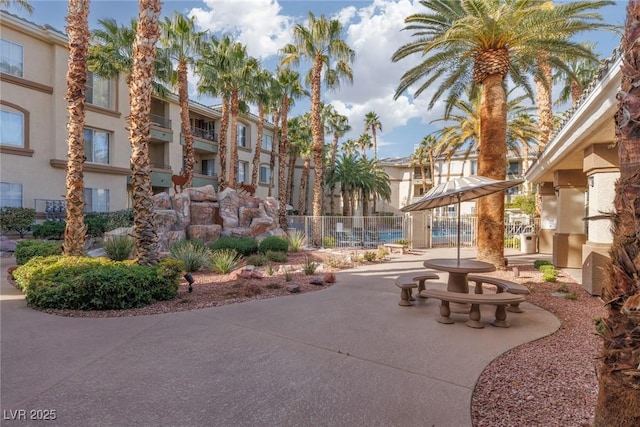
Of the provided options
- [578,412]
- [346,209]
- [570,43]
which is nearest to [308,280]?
[578,412]

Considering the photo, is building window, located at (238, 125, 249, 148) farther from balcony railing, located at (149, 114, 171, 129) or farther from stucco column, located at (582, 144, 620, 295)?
stucco column, located at (582, 144, 620, 295)

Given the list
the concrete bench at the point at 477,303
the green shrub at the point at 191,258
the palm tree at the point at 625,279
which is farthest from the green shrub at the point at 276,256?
the palm tree at the point at 625,279

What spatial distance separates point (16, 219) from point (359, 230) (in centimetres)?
1748

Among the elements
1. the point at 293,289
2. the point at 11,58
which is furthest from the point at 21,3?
the point at 293,289

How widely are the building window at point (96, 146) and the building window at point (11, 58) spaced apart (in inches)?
168

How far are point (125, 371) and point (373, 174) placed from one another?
38074 mm

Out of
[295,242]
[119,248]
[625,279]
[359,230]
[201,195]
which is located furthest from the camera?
[359,230]

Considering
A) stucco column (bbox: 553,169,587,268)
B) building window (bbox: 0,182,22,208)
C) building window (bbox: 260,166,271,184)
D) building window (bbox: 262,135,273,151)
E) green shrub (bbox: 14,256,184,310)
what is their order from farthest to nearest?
building window (bbox: 262,135,273,151)
building window (bbox: 260,166,271,184)
building window (bbox: 0,182,22,208)
stucco column (bbox: 553,169,587,268)
green shrub (bbox: 14,256,184,310)

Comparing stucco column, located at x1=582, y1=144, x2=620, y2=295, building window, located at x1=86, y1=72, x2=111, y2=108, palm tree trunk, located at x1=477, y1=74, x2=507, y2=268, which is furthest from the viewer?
building window, located at x1=86, y1=72, x2=111, y2=108

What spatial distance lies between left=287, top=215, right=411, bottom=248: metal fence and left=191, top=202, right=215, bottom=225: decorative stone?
5.46 m

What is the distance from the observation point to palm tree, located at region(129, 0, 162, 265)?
8570 millimetres

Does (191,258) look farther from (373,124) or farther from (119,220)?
(373,124)

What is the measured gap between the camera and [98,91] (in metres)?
22.4

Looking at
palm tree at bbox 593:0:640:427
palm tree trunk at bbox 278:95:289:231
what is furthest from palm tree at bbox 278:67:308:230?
palm tree at bbox 593:0:640:427
